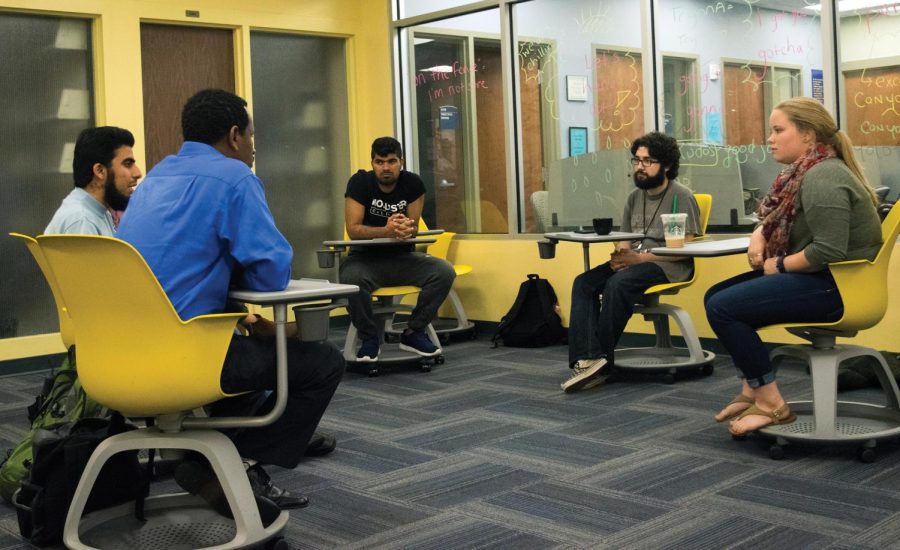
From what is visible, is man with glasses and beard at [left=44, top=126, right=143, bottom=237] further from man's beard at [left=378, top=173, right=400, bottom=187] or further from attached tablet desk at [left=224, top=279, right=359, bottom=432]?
man's beard at [left=378, top=173, right=400, bottom=187]

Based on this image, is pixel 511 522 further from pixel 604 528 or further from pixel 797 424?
pixel 797 424

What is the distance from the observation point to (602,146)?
5.90 metres

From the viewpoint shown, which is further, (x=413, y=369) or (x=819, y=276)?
(x=413, y=369)

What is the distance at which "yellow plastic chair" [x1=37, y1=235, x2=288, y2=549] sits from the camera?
2.25 metres

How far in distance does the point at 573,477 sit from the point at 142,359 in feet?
4.72

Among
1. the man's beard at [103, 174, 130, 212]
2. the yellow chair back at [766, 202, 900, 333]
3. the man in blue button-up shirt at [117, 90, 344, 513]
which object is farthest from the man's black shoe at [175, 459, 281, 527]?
the yellow chair back at [766, 202, 900, 333]

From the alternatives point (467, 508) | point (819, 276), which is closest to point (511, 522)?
point (467, 508)

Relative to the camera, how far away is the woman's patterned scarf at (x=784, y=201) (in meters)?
Answer: 3.23

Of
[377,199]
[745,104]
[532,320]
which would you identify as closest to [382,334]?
[377,199]

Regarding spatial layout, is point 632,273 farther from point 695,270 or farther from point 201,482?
point 201,482

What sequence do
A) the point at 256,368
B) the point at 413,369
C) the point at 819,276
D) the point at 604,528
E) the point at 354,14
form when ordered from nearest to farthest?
the point at 256,368 < the point at 604,528 < the point at 819,276 < the point at 413,369 < the point at 354,14

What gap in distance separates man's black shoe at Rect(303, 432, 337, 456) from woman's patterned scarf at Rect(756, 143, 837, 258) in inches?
64.6

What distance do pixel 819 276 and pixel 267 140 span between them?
453cm

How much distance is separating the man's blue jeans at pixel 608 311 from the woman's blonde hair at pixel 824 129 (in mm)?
1422
